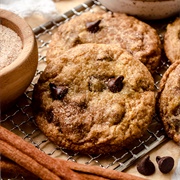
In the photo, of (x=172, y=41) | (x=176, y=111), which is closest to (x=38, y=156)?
(x=176, y=111)

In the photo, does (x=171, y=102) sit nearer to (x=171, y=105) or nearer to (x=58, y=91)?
(x=171, y=105)

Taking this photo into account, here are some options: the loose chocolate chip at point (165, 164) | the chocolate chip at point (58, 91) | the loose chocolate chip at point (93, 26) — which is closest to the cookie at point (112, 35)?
the loose chocolate chip at point (93, 26)

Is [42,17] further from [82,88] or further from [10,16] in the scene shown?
[82,88]

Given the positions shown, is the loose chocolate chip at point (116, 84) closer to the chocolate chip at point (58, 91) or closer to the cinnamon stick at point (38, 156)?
the chocolate chip at point (58, 91)

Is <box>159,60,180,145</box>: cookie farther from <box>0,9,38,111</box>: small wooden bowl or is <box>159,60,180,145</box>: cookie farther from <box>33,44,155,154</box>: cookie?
<box>0,9,38,111</box>: small wooden bowl

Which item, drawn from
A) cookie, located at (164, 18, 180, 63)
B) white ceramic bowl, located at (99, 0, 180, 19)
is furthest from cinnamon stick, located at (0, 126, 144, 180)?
white ceramic bowl, located at (99, 0, 180, 19)

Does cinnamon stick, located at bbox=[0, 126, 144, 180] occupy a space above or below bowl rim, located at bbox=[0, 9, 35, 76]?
below
